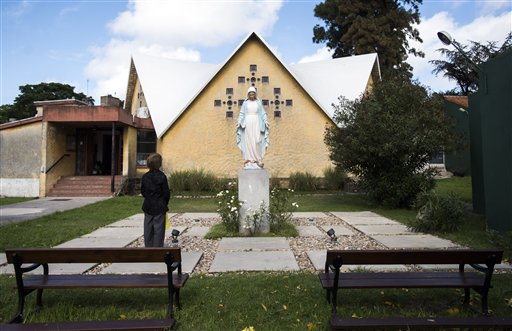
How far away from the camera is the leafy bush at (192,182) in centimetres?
1977

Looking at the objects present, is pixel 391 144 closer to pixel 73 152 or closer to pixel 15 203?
pixel 15 203

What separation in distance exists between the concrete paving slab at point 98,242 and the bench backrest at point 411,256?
5.23 meters

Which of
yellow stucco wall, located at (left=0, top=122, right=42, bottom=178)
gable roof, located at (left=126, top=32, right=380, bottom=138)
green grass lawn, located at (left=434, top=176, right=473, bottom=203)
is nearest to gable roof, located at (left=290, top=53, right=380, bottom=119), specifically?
gable roof, located at (left=126, top=32, right=380, bottom=138)

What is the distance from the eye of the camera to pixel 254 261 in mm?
5902

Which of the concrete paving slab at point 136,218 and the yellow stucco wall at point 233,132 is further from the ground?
the yellow stucco wall at point 233,132

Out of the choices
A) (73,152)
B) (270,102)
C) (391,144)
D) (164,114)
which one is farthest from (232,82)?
(391,144)

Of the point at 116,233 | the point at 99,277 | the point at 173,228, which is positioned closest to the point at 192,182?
the point at 173,228

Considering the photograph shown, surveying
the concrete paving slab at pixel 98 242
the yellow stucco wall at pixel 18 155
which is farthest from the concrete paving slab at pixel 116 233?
the yellow stucco wall at pixel 18 155

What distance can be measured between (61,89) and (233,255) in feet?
173

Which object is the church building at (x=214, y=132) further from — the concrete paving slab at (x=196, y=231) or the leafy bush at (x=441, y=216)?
the leafy bush at (x=441, y=216)

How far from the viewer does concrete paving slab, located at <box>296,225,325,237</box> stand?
27.2 ft

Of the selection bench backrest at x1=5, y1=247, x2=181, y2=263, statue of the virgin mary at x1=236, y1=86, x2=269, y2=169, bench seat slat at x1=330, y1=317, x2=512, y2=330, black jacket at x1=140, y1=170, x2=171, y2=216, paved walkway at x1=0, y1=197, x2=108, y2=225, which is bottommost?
paved walkway at x1=0, y1=197, x2=108, y2=225

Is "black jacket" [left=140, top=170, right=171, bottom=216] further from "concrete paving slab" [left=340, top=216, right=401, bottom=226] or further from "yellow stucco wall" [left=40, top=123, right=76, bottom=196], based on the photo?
"yellow stucco wall" [left=40, top=123, right=76, bottom=196]

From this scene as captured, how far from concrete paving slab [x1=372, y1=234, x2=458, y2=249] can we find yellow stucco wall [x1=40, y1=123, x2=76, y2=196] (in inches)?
631
